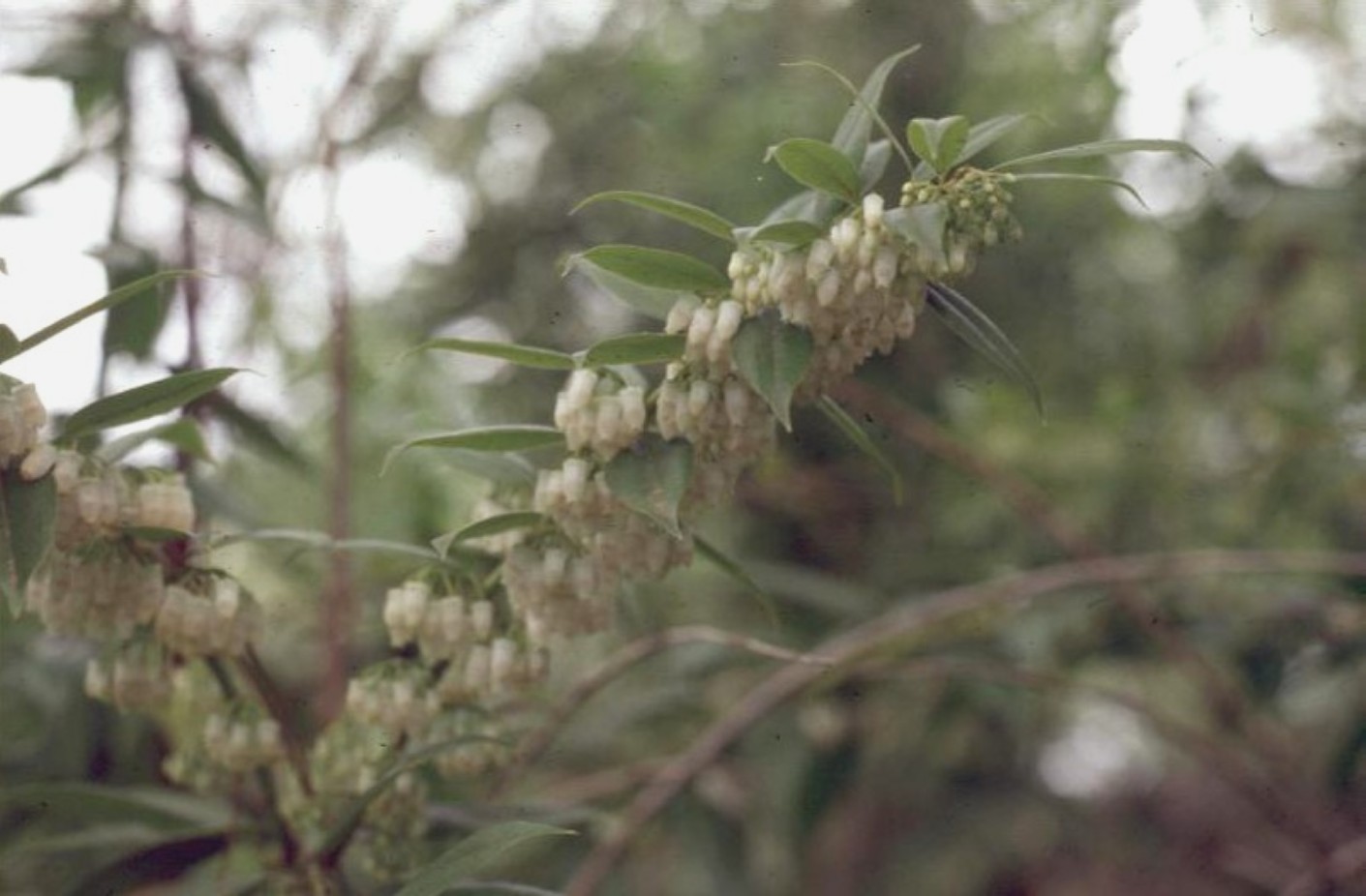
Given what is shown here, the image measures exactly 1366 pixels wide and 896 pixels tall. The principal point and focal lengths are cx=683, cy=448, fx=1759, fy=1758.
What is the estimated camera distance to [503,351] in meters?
0.99

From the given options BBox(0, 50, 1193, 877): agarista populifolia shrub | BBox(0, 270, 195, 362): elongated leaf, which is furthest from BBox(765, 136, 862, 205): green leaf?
BBox(0, 270, 195, 362): elongated leaf

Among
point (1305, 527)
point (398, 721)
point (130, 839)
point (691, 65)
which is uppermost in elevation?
point (691, 65)

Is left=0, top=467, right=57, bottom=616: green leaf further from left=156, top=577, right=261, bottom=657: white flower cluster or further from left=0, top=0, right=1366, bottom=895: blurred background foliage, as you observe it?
left=0, top=0, right=1366, bottom=895: blurred background foliage

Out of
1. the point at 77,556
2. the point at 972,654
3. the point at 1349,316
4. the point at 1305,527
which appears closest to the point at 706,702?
the point at 972,654

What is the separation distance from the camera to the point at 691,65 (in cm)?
269

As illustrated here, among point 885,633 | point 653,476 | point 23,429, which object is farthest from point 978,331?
point 885,633

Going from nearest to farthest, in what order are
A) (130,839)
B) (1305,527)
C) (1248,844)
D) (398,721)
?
1. (398,721)
2. (130,839)
3. (1305,527)
4. (1248,844)

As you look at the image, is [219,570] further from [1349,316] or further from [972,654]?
[1349,316]

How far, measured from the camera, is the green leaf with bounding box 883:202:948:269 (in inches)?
34.6

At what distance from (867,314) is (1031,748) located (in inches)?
73.8

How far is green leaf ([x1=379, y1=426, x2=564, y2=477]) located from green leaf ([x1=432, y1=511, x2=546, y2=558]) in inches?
1.6

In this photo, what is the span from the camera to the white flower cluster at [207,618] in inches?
42.7

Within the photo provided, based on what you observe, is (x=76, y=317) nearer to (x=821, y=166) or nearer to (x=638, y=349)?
(x=638, y=349)

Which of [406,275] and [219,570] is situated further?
[406,275]
